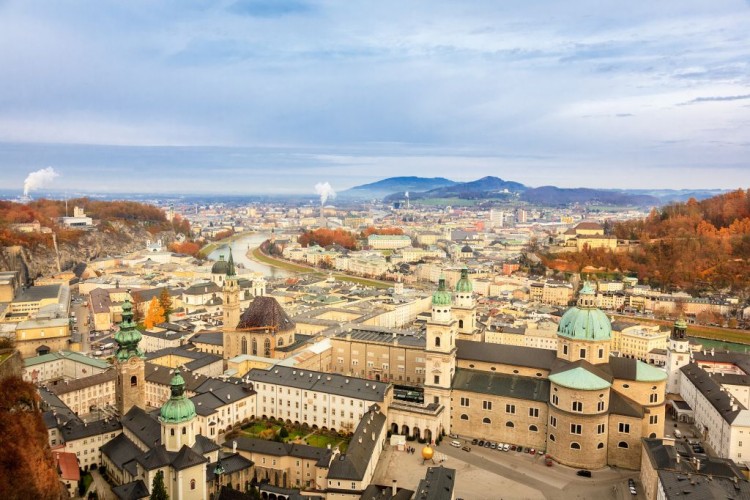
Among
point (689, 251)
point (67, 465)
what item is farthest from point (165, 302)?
point (689, 251)

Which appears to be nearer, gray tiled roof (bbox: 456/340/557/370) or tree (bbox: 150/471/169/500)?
tree (bbox: 150/471/169/500)

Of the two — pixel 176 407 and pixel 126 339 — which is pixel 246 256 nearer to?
pixel 126 339

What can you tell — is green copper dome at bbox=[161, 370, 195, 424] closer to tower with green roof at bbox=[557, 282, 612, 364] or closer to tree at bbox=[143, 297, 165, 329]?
tower with green roof at bbox=[557, 282, 612, 364]

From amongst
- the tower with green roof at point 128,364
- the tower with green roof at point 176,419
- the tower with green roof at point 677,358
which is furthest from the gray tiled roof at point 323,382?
the tower with green roof at point 677,358

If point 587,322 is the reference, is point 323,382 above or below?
below

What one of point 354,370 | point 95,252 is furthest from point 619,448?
point 95,252

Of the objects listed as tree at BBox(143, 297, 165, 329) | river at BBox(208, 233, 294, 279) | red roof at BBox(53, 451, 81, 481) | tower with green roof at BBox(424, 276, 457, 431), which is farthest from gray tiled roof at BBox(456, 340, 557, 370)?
river at BBox(208, 233, 294, 279)
